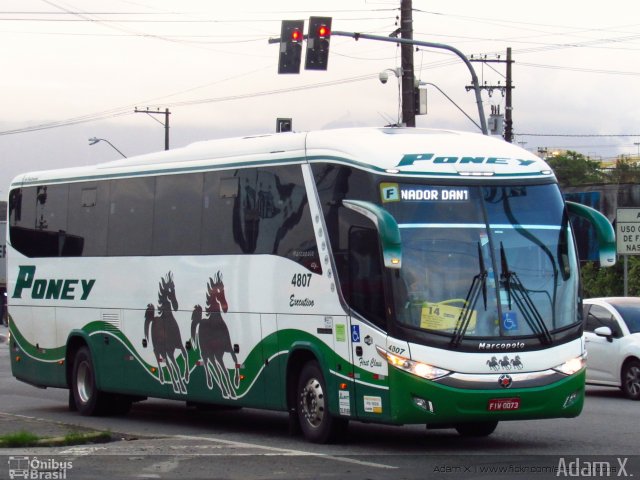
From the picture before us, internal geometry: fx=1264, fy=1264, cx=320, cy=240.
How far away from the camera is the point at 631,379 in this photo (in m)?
20.3

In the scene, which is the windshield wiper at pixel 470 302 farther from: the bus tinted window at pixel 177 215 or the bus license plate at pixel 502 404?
the bus tinted window at pixel 177 215

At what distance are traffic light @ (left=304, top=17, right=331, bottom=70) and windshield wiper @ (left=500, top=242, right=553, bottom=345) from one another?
1208 centimetres

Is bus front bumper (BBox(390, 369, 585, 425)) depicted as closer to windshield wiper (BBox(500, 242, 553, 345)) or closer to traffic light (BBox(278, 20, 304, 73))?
windshield wiper (BBox(500, 242, 553, 345))

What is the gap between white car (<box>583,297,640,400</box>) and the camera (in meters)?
20.4

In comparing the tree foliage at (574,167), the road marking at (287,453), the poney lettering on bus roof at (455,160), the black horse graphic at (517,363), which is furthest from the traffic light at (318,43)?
the tree foliage at (574,167)

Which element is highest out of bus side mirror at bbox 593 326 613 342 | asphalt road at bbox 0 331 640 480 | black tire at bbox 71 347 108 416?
bus side mirror at bbox 593 326 613 342

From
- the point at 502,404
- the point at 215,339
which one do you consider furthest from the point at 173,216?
the point at 502,404

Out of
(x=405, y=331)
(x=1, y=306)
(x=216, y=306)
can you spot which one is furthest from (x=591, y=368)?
(x=1, y=306)

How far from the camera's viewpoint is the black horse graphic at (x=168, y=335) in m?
16.7

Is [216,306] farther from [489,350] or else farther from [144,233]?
[489,350]

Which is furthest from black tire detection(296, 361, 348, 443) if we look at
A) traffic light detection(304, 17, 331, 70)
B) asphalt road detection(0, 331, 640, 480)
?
traffic light detection(304, 17, 331, 70)

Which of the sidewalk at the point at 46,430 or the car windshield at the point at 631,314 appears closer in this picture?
the sidewalk at the point at 46,430

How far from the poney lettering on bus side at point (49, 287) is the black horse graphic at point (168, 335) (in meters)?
1.90

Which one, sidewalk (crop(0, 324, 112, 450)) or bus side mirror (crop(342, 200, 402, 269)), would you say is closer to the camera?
bus side mirror (crop(342, 200, 402, 269))
